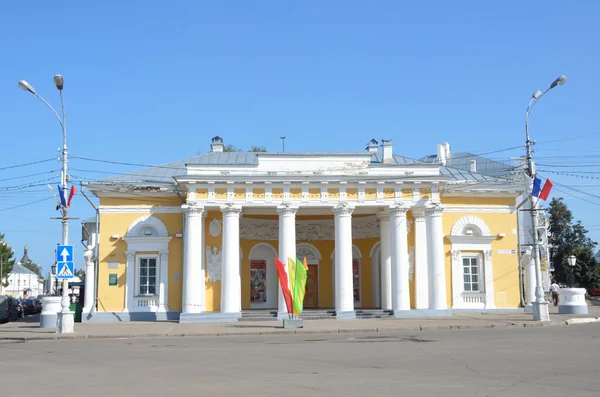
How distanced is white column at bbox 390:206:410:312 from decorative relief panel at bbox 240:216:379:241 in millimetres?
3994

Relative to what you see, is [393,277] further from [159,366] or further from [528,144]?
[159,366]

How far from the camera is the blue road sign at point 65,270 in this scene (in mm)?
21453

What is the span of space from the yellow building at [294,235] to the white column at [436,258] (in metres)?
0.05

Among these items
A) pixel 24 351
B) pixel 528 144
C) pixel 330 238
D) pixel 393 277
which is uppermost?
pixel 528 144

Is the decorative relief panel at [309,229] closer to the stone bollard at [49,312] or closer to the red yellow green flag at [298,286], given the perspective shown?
the red yellow green flag at [298,286]

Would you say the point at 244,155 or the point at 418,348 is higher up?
the point at 244,155

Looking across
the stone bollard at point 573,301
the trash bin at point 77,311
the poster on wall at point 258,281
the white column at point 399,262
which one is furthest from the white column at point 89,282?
the stone bollard at point 573,301

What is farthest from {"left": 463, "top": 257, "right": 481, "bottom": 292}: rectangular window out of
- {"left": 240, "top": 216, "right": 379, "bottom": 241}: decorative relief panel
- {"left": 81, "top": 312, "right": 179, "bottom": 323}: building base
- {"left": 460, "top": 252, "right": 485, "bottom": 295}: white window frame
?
{"left": 81, "top": 312, "right": 179, "bottom": 323}: building base

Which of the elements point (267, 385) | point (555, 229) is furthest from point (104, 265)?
point (555, 229)

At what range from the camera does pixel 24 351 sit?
15.7 metres

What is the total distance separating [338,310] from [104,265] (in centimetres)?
1083

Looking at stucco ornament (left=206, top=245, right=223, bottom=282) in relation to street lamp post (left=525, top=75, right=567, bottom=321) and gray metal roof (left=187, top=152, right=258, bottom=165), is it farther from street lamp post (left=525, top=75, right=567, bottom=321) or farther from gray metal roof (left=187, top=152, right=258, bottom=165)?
street lamp post (left=525, top=75, right=567, bottom=321)

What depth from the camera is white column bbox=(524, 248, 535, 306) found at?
30.5m

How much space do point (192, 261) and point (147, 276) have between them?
3.26 metres
